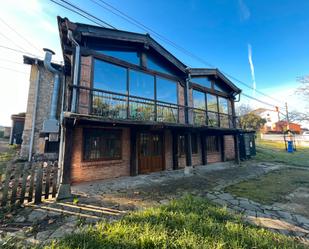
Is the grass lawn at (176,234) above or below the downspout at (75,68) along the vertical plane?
below

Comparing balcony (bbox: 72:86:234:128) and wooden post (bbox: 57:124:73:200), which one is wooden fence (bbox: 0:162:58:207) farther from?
balcony (bbox: 72:86:234:128)

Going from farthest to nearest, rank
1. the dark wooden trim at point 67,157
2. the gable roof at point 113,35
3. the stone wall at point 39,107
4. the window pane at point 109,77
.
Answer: the stone wall at point 39,107 < the window pane at point 109,77 < the gable roof at point 113,35 < the dark wooden trim at point 67,157

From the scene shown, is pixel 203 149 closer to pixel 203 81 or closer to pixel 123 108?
pixel 203 81

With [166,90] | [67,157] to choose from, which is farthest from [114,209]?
[166,90]

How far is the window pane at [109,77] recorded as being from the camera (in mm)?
7215

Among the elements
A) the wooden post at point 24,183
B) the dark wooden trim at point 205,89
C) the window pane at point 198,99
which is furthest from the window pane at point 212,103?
the wooden post at point 24,183

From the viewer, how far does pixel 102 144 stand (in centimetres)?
725

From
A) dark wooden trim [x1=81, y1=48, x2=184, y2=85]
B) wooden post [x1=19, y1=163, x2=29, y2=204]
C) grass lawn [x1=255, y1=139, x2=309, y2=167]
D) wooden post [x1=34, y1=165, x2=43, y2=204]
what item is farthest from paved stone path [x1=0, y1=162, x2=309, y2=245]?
grass lawn [x1=255, y1=139, x2=309, y2=167]

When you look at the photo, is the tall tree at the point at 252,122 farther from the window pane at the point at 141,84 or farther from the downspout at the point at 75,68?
the downspout at the point at 75,68

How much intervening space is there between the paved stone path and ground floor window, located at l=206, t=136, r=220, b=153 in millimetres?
5392

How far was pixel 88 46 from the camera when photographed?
23.4ft

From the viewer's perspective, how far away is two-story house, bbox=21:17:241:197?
20.8 feet

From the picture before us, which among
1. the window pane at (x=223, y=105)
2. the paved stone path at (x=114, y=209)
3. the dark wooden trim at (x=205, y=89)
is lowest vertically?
the paved stone path at (x=114, y=209)

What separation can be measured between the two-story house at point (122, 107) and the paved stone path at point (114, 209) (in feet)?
3.35
